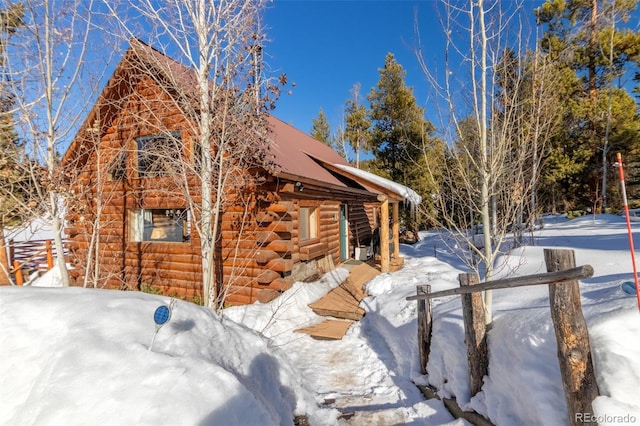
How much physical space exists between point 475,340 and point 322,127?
3019cm

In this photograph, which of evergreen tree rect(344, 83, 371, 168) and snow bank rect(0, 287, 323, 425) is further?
evergreen tree rect(344, 83, 371, 168)

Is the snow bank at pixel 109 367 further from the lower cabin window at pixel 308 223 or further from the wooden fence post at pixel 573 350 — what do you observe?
the lower cabin window at pixel 308 223

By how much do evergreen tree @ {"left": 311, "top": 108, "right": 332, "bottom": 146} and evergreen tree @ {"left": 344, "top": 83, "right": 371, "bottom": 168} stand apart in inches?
206

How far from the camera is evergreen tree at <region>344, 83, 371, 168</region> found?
84.2 feet

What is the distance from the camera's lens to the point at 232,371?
2584 millimetres

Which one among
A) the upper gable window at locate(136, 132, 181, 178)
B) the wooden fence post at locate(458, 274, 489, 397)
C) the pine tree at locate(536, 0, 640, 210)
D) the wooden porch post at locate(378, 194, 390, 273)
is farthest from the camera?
the pine tree at locate(536, 0, 640, 210)

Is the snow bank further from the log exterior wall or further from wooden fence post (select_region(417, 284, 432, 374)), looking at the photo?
the log exterior wall

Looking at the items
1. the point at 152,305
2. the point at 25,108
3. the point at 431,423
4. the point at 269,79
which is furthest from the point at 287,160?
the point at 431,423

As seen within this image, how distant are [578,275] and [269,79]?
15.5ft

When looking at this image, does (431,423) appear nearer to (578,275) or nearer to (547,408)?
(547,408)

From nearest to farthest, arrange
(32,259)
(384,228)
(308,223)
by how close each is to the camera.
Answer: (308,223) < (384,228) < (32,259)

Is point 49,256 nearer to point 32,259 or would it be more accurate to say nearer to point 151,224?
point 32,259

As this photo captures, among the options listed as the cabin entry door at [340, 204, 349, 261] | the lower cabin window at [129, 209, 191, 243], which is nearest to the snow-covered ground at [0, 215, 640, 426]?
the lower cabin window at [129, 209, 191, 243]

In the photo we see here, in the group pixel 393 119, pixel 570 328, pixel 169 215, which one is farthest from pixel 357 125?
pixel 570 328
